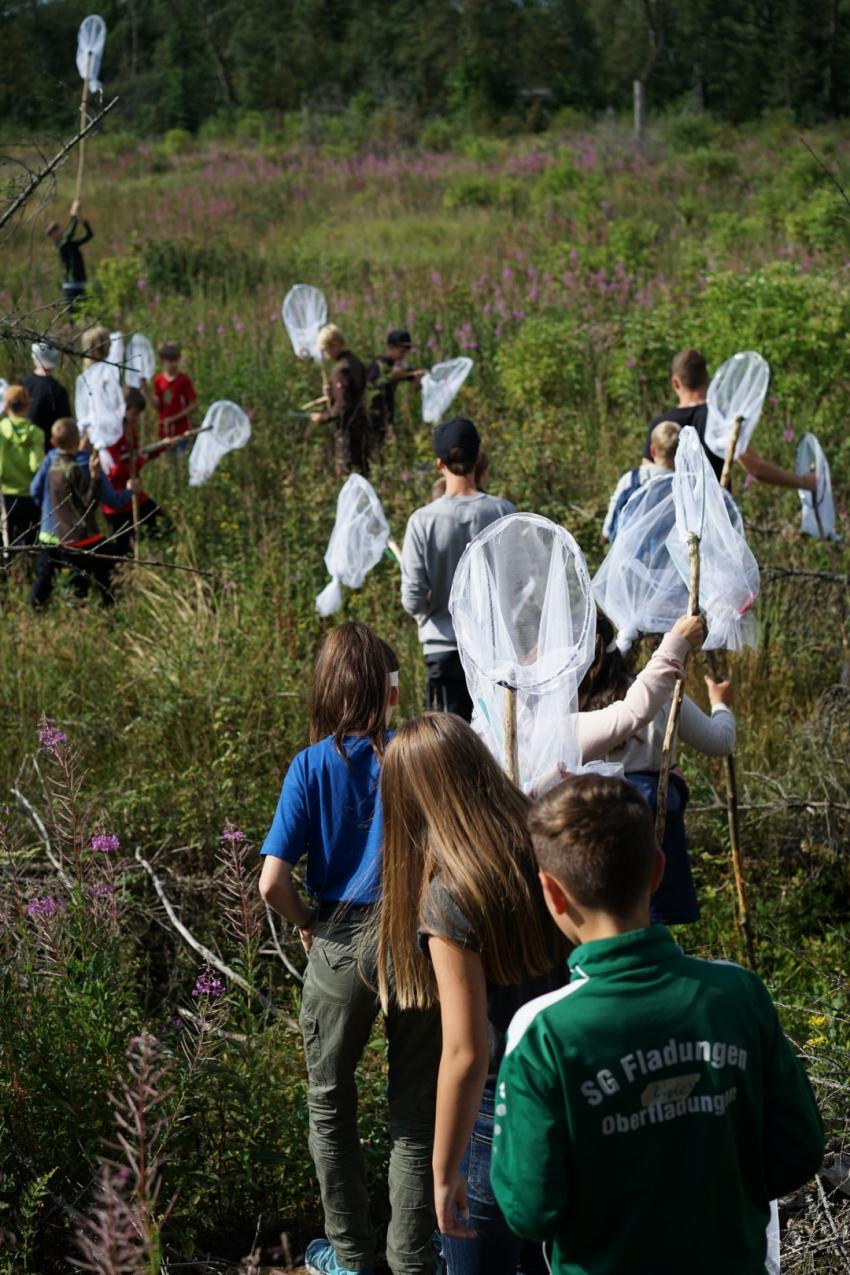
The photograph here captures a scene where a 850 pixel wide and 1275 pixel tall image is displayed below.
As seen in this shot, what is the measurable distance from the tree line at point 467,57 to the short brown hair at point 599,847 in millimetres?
32287

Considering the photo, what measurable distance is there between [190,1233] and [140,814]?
2078mm

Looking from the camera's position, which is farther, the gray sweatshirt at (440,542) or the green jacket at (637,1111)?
the gray sweatshirt at (440,542)

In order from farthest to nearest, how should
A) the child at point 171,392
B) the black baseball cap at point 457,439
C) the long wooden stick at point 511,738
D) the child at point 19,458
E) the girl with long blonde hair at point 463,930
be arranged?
the child at point 171,392
the child at point 19,458
the black baseball cap at point 457,439
the long wooden stick at point 511,738
the girl with long blonde hair at point 463,930

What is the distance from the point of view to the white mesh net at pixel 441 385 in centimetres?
794

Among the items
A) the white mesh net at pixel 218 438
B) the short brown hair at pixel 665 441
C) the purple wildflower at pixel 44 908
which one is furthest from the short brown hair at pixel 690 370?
the purple wildflower at pixel 44 908

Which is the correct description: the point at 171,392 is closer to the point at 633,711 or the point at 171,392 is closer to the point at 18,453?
the point at 18,453

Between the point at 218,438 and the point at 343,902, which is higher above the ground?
the point at 343,902

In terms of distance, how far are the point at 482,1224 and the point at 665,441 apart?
322 cm

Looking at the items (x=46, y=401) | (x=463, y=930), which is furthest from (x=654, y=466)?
(x=46, y=401)

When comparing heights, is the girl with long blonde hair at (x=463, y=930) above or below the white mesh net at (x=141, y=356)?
above

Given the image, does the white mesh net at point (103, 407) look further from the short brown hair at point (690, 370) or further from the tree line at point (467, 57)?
the tree line at point (467, 57)

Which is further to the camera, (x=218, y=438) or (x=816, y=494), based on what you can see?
(x=218, y=438)

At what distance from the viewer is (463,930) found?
2363mm

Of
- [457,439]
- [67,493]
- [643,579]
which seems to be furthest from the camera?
[67,493]
